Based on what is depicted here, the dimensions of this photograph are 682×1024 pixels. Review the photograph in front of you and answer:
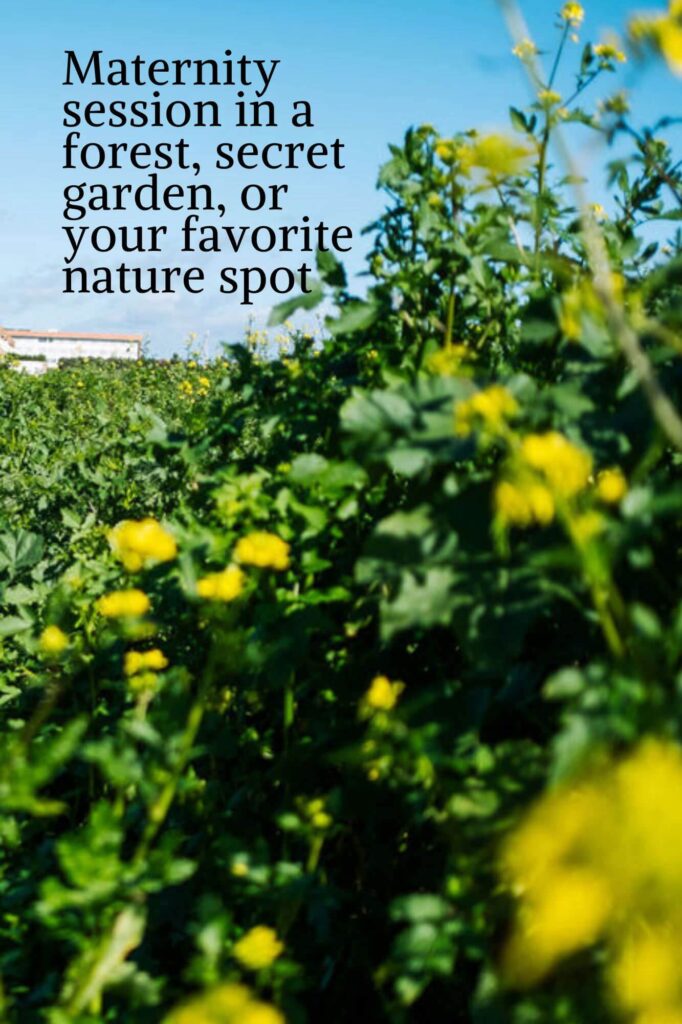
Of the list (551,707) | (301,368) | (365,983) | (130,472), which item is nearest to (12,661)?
(130,472)

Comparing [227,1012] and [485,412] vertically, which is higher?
[485,412]

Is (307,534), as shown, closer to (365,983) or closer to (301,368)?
(301,368)

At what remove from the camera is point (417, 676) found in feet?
5.38

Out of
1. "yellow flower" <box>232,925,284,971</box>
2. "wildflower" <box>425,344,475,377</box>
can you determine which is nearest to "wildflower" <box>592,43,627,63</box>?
"wildflower" <box>425,344,475,377</box>

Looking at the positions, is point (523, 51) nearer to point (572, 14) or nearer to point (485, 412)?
point (572, 14)

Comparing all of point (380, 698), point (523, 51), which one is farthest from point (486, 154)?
point (380, 698)

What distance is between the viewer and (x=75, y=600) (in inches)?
73.3

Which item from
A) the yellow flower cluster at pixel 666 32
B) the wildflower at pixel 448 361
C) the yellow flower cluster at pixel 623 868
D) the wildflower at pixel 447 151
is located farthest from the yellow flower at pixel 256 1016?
the wildflower at pixel 447 151

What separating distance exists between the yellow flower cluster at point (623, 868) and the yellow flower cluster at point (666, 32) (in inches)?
34.5

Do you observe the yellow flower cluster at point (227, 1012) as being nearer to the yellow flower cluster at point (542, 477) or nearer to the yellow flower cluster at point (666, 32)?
the yellow flower cluster at point (542, 477)

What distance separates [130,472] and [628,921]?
285cm

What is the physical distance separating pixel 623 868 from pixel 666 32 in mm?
1030

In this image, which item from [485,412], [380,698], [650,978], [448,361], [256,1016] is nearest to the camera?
[650,978]

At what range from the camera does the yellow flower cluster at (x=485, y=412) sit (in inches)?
37.9
